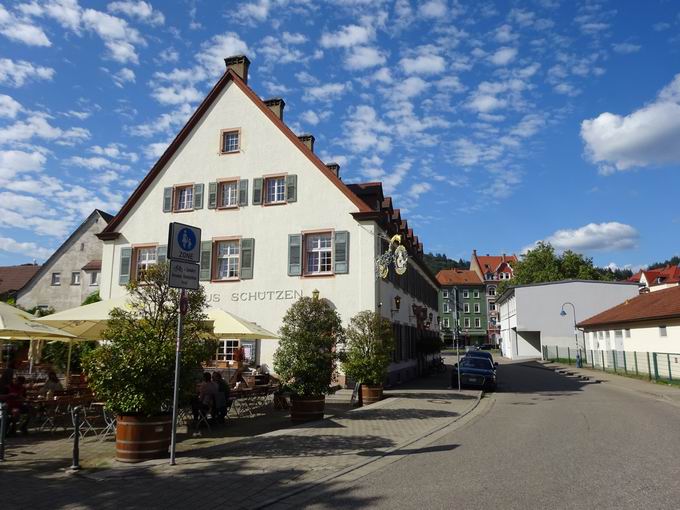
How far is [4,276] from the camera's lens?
2416 inches

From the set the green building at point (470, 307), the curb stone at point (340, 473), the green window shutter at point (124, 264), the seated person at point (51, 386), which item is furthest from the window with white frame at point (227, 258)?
the green building at point (470, 307)

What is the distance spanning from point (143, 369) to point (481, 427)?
8010mm

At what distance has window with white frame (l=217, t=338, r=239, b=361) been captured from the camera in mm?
24969

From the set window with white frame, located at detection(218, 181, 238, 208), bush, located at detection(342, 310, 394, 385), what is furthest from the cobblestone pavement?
window with white frame, located at detection(218, 181, 238, 208)

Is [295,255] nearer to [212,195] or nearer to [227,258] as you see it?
[227,258]

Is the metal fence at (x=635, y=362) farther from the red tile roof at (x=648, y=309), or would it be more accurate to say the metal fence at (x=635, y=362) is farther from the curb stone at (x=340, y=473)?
the curb stone at (x=340, y=473)

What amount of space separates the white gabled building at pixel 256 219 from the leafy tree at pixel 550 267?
167 ft

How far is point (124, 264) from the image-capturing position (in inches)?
1089

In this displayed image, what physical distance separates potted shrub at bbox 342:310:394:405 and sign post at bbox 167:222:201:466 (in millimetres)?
9197

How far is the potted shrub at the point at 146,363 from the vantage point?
9.03m

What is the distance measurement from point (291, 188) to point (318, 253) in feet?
10.7

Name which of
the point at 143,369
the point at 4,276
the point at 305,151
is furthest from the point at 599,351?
the point at 4,276

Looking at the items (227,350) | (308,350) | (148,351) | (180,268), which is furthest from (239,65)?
(148,351)

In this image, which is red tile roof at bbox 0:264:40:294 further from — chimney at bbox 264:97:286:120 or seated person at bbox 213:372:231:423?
seated person at bbox 213:372:231:423
